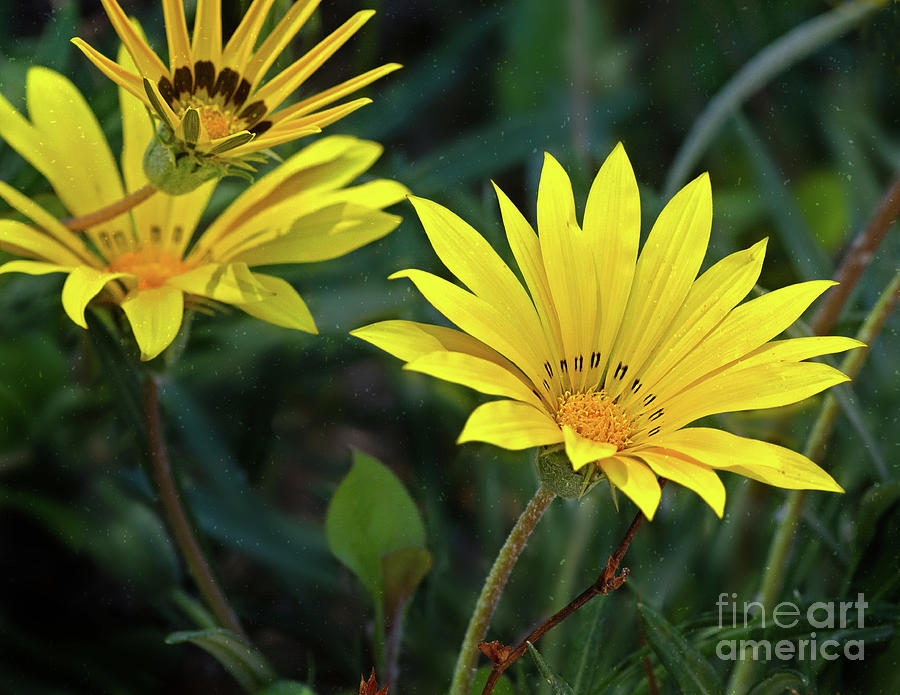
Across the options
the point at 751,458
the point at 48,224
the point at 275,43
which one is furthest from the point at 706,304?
the point at 48,224

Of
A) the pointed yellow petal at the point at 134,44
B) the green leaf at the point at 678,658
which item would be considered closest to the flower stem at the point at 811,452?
the green leaf at the point at 678,658

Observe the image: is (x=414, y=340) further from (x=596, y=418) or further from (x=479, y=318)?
(x=596, y=418)

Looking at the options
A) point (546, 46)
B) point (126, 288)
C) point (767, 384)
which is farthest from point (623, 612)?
point (546, 46)

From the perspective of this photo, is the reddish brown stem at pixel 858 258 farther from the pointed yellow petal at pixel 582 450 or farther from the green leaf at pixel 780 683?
the pointed yellow petal at pixel 582 450

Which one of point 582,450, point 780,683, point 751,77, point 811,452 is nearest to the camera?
point 582,450

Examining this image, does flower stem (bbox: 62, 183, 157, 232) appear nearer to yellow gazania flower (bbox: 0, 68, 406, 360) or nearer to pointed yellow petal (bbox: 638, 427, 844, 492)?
yellow gazania flower (bbox: 0, 68, 406, 360)

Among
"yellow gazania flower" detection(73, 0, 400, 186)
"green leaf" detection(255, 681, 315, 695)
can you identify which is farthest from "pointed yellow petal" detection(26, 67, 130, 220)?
"green leaf" detection(255, 681, 315, 695)
